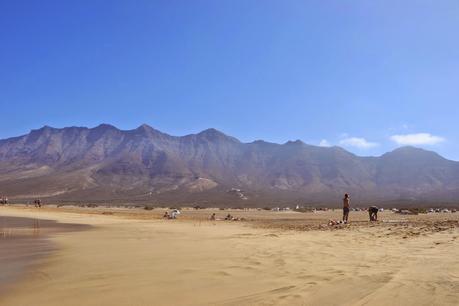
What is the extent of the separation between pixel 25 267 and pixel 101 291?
3811mm

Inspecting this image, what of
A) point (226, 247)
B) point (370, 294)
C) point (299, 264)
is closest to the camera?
point (370, 294)

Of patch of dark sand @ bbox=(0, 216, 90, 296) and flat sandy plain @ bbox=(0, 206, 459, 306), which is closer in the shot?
flat sandy plain @ bbox=(0, 206, 459, 306)

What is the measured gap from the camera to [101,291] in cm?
764

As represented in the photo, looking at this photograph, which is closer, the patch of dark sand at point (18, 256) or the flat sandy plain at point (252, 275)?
the flat sandy plain at point (252, 275)

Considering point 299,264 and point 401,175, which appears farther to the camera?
point 401,175

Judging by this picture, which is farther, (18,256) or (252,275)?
(18,256)

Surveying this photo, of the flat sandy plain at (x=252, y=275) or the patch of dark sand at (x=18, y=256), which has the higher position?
the flat sandy plain at (x=252, y=275)

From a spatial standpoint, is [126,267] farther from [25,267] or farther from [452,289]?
[452,289]

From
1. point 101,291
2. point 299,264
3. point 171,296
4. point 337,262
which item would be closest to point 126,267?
point 101,291

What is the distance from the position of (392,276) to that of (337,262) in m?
1.78

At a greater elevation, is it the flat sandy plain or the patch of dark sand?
the flat sandy plain

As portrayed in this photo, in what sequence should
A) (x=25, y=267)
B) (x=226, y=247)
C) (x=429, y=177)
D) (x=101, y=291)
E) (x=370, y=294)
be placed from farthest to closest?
(x=429, y=177)
(x=226, y=247)
(x=25, y=267)
(x=101, y=291)
(x=370, y=294)

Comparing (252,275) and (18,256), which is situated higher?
(252,275)

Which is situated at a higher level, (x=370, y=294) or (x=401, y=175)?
(x=401, y=175)
